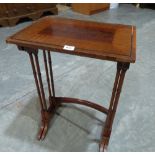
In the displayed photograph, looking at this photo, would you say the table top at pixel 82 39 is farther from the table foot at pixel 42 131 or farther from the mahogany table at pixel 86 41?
the table foot at pixel 42 131

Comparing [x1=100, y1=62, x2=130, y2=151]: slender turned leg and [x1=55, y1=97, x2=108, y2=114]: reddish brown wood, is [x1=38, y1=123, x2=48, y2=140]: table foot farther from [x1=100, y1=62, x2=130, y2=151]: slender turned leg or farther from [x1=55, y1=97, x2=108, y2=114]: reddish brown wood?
[x1=100, y1=62, x2=130, y2=151]: slender turned leg

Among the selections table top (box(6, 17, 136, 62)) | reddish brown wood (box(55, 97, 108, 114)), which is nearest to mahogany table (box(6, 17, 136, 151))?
table top (box(6, 17, 136, 62))

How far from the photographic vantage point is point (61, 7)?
4160 mm

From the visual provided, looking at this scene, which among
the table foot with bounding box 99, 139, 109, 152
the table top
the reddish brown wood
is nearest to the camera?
the table top

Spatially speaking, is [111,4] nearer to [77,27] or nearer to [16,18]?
[16,18]

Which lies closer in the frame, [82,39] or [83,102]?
[82,39]

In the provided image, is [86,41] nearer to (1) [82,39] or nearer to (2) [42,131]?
(1) [82,39]

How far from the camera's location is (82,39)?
0.99m

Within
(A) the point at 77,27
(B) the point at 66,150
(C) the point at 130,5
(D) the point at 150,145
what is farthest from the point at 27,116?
(C) the point at 130,5

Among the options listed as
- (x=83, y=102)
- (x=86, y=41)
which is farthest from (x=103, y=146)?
(x=86, y=41)

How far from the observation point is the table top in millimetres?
869

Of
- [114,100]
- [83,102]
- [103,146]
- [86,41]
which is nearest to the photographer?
[86,41]

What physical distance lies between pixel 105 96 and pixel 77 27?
2.55 ft

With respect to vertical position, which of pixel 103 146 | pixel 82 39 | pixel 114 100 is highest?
pixel 82 39
